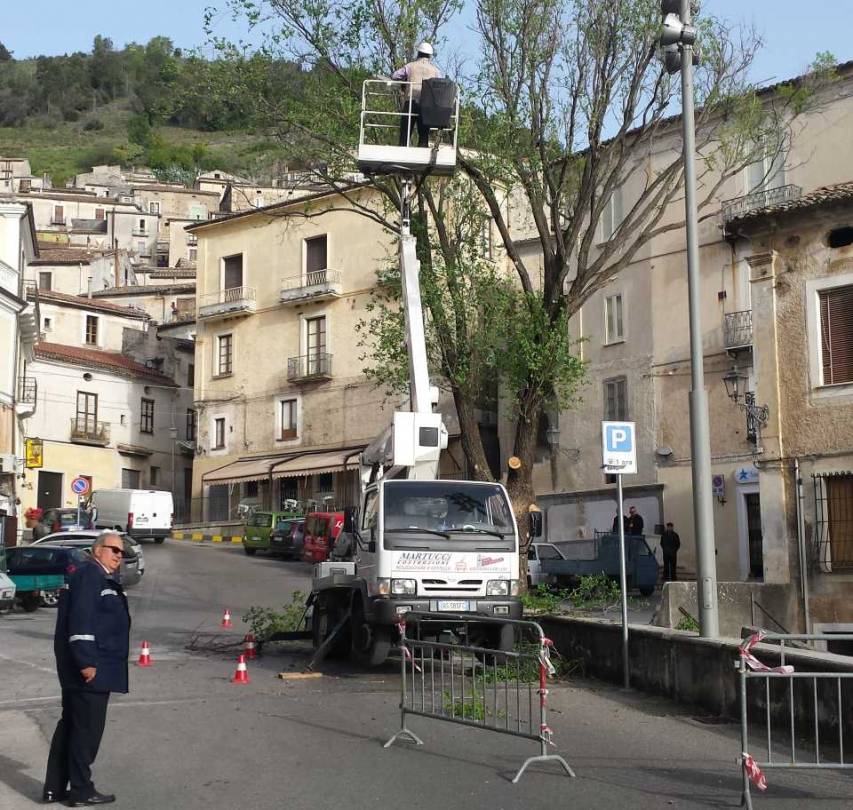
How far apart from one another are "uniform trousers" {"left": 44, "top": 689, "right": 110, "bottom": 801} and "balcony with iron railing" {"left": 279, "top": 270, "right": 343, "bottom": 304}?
41.3 m

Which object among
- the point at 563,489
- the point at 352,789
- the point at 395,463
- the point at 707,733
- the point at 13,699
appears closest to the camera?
the point at 352,789

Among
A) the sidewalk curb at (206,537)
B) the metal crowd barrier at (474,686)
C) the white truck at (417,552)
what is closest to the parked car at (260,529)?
the sidewalk curb at (206,537)

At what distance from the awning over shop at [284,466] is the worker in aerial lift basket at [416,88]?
28359mm

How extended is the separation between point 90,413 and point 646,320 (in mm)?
30765

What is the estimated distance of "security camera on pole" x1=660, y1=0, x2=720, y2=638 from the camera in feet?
39.3

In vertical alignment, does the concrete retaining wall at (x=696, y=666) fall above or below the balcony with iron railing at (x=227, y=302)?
below

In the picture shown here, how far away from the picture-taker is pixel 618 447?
13.8 metres

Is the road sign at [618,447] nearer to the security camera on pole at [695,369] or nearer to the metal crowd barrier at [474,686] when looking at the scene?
the security camera on pole at [695,369]

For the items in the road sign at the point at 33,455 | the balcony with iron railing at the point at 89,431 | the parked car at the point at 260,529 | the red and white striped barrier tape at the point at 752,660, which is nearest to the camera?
the red and white striped barrier tape at the point at 752,660

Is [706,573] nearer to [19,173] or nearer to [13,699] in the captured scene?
[13,699]

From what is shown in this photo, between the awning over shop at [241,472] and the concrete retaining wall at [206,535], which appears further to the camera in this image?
the awning over shop at [241,472]

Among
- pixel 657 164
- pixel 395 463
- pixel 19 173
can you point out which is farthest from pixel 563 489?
pixel 19 173

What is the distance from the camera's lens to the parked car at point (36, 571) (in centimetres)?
2559

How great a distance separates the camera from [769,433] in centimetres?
2030
